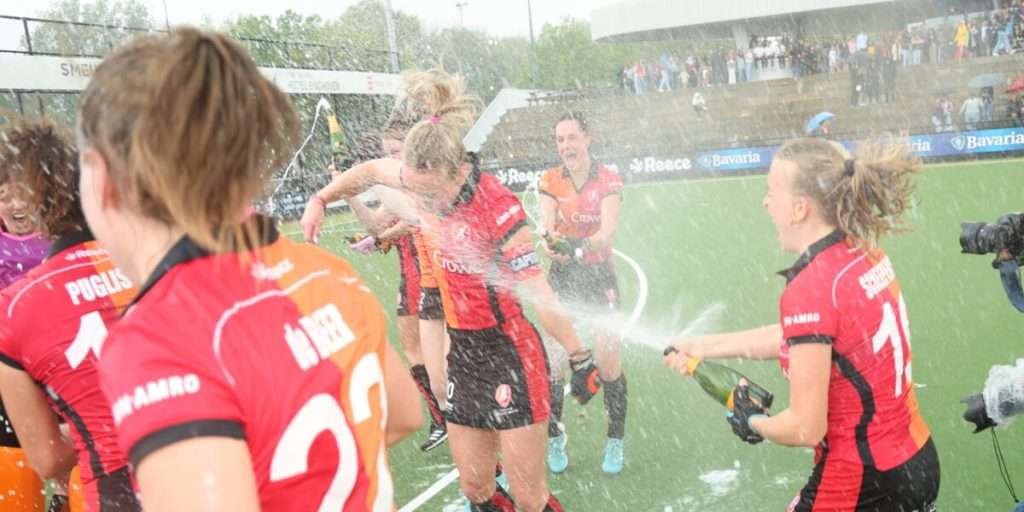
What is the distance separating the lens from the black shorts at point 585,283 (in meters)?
6.90

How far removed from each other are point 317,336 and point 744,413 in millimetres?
2060

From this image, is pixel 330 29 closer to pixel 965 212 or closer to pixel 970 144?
pixel 970 144

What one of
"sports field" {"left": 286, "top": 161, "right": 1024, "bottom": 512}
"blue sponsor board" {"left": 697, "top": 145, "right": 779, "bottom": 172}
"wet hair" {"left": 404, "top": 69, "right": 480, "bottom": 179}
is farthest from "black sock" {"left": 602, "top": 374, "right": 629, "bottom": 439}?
"blue sponsor board" {"left": 697, "top": 145, "right": 779, "bottom": 172}

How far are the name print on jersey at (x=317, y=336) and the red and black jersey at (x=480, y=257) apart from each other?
2.50 metres

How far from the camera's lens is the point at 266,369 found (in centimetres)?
150

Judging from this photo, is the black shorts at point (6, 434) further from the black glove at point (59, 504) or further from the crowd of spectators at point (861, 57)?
the crowd of spectators at point (861, 57)

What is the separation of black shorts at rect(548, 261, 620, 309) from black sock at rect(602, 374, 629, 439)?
0.75m

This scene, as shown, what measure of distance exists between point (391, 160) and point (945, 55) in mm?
35933

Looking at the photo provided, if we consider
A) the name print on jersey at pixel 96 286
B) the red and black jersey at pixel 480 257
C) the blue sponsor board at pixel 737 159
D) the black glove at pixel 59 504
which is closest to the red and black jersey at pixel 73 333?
the name print on jersey at pixel 96 286

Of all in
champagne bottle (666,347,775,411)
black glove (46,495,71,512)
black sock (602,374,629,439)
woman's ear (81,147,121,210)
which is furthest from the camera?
black sock (602,374,629,439)

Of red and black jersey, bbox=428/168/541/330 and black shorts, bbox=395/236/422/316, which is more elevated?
red and black jersey, bbox=428/168/541/330

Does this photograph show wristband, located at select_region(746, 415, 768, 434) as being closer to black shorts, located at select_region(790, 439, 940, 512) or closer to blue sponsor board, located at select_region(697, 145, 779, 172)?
black shorts, located at select_region(790, 439, 940, 512)

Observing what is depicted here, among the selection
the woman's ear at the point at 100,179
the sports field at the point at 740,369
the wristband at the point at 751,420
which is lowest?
the sports field at the point at 740,369

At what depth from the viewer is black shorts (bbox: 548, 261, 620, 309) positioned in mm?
6898
